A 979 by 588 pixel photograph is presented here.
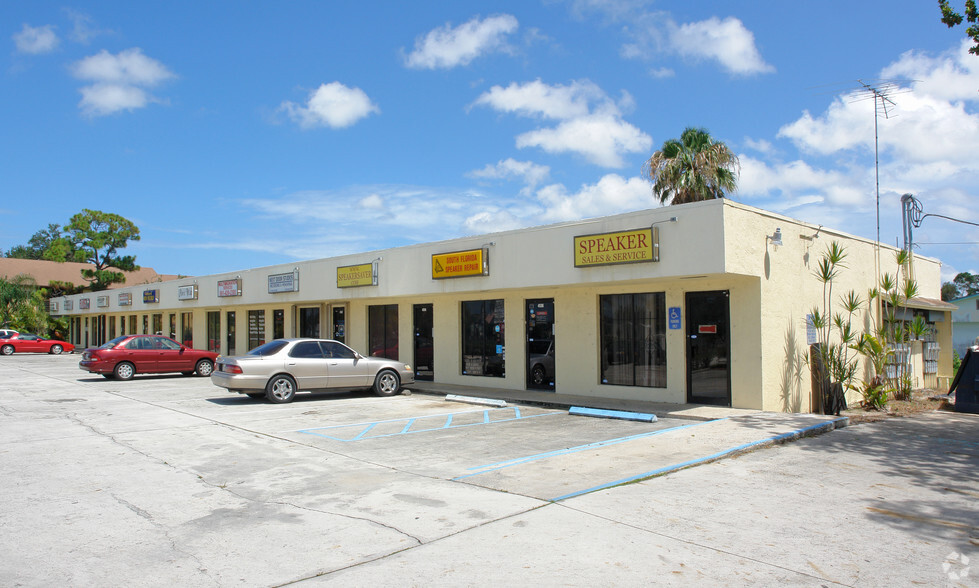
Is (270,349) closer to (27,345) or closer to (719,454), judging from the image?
(719,454)

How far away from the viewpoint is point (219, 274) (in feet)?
91.7

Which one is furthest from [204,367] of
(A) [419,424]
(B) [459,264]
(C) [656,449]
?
(C) [656,449]

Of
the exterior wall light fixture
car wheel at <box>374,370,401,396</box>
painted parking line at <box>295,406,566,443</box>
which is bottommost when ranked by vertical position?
painted parking line at <box>295,406,566,443</box>

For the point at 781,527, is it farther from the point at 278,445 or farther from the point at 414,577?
the point at 278,445

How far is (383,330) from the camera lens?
21.5 m

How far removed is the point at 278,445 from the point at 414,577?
19.4 feet

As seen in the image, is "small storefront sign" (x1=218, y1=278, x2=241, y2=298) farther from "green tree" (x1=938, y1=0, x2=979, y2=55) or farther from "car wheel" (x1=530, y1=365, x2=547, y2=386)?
"green tree" (x1=938, y1=0, x2=979, y2=55)

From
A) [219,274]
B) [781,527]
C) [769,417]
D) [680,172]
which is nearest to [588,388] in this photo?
[769,417]

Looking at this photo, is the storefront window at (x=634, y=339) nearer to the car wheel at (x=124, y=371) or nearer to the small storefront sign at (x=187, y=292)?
the car wheel at (x=124, y=371)

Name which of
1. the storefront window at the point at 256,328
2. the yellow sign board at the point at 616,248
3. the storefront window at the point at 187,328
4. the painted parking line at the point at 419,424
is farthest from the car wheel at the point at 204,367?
the yellow sign board at the point at 616,248

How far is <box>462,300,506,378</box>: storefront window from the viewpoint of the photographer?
685 inches

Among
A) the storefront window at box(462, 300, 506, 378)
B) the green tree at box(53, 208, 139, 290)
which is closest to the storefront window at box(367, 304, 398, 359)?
the storefront window at box(462, 300, 506, 378)

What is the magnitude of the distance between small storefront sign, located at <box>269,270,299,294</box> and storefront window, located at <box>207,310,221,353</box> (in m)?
8.57

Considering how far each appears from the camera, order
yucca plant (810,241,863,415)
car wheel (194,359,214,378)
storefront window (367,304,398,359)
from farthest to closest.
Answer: car wheel (194,359,214,378) → storefront window (367,304,398,359) → yucca plant (810,241,863,415)
